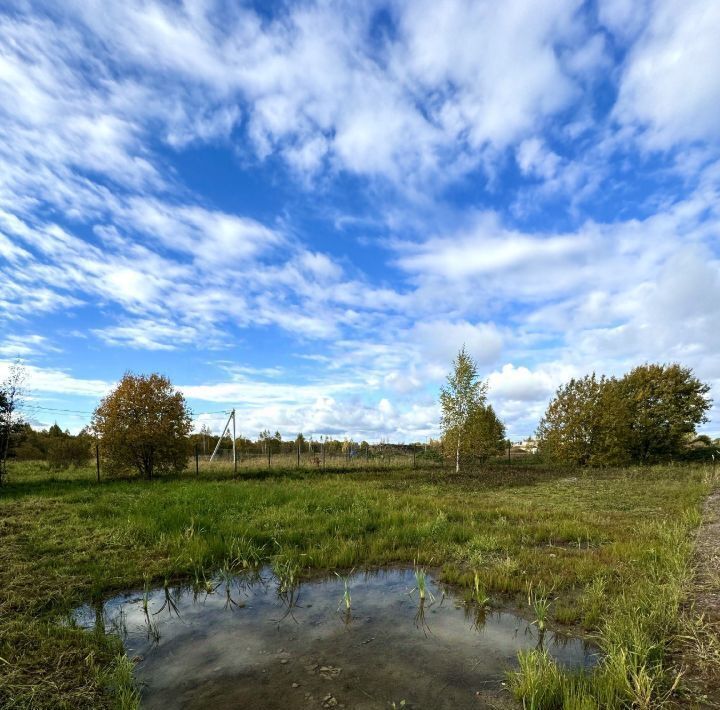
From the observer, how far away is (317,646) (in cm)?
540

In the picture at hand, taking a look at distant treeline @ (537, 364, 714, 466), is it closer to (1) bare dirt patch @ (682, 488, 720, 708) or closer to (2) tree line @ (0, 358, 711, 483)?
(2) tree line @ (0, 358, 711, 483)

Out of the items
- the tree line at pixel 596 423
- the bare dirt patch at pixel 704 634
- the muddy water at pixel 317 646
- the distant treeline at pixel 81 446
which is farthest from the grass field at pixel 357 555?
the tree line at pixel 596 423

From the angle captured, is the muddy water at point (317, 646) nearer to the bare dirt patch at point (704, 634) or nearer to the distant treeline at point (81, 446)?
the bare dirt patch at point (704, 634)

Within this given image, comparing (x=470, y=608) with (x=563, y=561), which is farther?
(x=563, y=561)

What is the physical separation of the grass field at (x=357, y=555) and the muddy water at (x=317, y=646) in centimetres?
47

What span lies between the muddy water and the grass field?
0.47 metres

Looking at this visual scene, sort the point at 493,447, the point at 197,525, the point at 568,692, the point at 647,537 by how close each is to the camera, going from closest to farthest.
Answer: the point at 568,692 < the point at 647,537 < the point at 197,525 < the point at 493,447

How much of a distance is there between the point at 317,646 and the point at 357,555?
13.0 ft

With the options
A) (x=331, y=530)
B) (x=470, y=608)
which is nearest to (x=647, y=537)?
(x=470, y=608)

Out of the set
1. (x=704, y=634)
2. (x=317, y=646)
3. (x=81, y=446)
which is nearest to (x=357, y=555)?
(x=317, y=646)

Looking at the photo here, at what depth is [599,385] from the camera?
35.2 meters

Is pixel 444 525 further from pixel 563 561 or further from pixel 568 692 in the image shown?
pixel 568 692

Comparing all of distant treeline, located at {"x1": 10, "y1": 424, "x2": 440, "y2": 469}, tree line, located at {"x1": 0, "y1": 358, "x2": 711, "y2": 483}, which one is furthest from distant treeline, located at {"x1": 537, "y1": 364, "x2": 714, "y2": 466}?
distant treeline, located at {"x1": 10, "y1": 424, "x2": 440, "y2": 469}

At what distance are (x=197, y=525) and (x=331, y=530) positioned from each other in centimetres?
323
